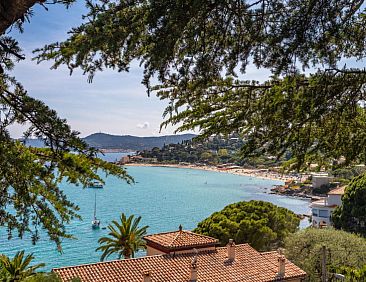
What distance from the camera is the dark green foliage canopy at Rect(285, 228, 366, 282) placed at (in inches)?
779

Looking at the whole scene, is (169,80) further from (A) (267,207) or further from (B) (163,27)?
(A) (267,207)

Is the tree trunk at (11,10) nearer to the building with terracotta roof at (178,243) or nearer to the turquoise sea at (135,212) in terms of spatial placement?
the building with terracotta roof at (178,243)

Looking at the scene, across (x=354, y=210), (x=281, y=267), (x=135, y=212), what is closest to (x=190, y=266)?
(x=281, y=267)

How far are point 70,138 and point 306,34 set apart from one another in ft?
7.51

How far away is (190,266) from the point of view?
1641 cm

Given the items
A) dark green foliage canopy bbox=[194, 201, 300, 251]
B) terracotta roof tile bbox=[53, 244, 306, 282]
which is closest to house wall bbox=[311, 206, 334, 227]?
dark green foliage canopy bbox=[194, 201, 300, 251]

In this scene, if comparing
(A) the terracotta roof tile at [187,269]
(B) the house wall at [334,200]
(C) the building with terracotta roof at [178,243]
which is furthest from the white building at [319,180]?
(C) the building with terracotta roof at [178,243]

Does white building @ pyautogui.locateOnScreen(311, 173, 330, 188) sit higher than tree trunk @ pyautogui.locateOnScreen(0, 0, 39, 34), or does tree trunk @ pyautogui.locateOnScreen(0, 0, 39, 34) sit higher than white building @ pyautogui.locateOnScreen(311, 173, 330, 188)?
tree trunk @ pyautogui.locateOnScreen(0, 0, 39, 34)

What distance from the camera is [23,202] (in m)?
3.45

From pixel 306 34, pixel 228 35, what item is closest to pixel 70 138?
pixel 228 35

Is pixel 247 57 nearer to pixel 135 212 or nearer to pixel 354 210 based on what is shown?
pixel 354 210

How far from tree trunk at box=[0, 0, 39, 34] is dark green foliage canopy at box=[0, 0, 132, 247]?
0.14 meters

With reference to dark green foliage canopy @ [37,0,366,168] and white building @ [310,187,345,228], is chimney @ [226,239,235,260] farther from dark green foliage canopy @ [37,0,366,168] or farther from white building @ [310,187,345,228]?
white building @ [310,187,345,228]

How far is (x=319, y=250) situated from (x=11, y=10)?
20.0 m
